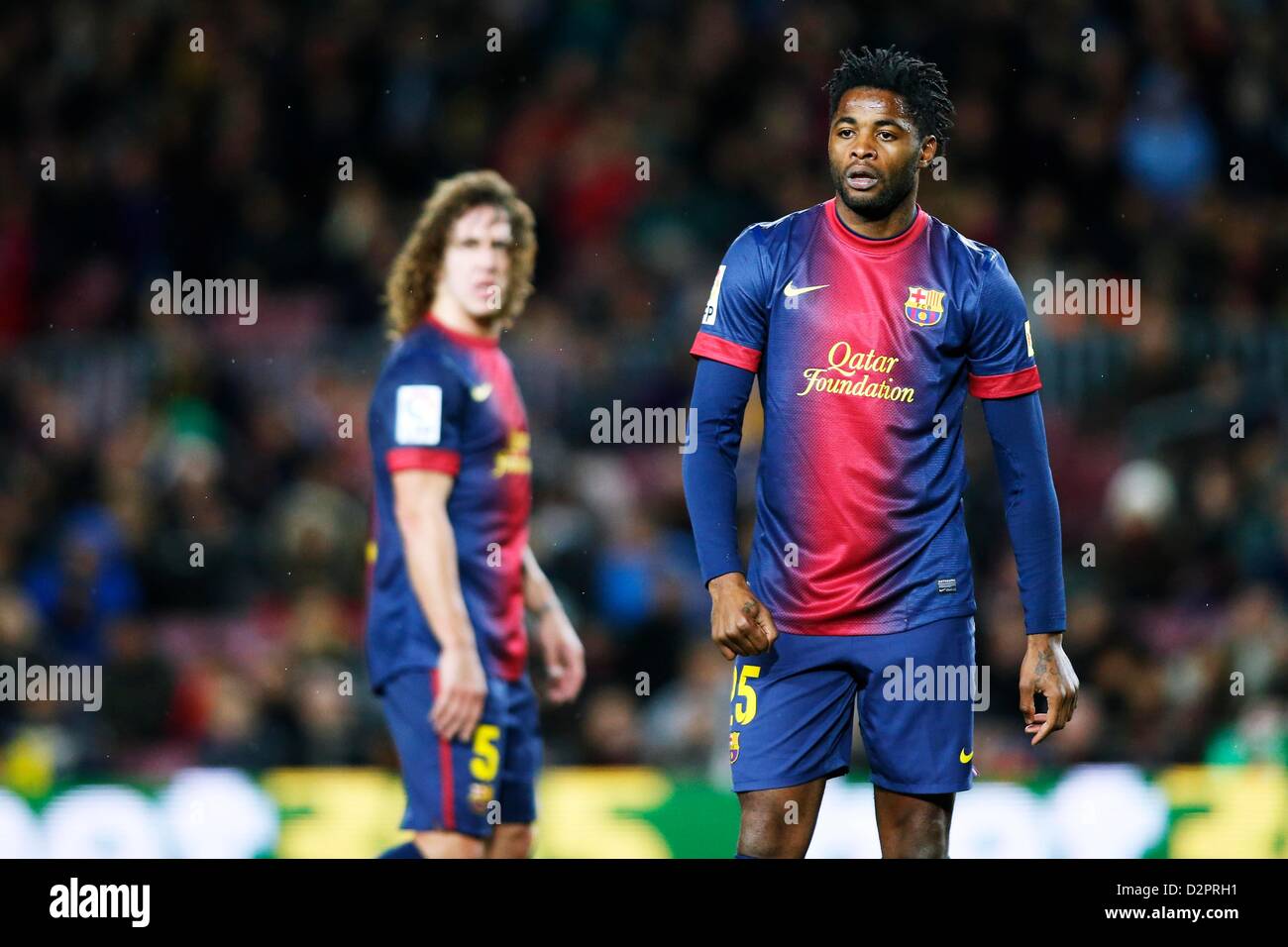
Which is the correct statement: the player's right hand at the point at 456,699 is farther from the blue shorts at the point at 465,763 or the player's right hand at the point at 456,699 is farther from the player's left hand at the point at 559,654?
the player's left hand at the point at 559,654

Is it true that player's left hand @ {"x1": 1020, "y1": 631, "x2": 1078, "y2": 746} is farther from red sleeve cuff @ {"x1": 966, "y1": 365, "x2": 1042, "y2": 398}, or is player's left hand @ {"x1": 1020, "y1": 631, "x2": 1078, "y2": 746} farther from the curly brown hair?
the curly brown hair

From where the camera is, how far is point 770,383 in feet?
18.1

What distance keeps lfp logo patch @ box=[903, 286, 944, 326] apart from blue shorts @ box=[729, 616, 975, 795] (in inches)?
32.5

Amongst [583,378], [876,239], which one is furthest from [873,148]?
[583,378]

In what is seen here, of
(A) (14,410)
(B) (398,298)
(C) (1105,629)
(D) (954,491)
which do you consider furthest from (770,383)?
(A) (14,410)

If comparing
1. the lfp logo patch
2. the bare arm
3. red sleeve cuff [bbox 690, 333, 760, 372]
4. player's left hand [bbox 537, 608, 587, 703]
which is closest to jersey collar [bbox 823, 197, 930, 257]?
the lfp logo patch

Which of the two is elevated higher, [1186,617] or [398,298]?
[398,298]

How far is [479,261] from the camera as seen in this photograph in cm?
672

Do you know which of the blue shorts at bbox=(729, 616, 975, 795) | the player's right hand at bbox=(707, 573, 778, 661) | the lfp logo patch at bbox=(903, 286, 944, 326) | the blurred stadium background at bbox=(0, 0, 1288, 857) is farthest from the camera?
the blurred stadium background at bbox=(0, 0, 1288, 857)

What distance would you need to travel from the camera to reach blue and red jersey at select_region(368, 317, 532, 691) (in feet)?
21.2

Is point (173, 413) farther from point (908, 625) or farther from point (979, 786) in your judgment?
point (908, 625)
